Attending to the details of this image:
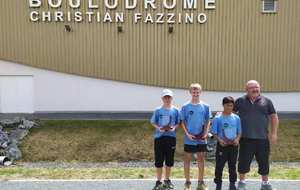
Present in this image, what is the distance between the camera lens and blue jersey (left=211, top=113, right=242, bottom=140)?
27.9 feet

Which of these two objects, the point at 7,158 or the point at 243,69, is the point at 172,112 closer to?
the point at 7,158

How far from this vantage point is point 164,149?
9031 millimetres

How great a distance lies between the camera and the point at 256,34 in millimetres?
22984

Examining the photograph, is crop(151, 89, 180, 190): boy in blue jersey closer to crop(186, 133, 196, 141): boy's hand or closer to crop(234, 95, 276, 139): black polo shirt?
crop(186, 133, 196, 141): boy's hand

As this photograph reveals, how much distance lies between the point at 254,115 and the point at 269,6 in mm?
15395

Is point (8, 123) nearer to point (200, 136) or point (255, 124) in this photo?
point (200, 136)

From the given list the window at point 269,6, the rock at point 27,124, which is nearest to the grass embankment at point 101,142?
the rock at point 27,124

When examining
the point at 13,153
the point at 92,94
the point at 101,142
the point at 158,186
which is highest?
the point at 158,186

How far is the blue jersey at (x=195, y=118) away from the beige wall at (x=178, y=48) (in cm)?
1444

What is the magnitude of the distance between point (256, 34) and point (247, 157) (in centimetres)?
1496

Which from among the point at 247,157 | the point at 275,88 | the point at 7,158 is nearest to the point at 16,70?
the point at 7,158

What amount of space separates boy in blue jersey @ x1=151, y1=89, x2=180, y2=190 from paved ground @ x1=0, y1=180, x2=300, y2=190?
1.50 feet

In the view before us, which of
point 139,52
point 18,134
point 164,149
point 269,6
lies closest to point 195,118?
point 164,149

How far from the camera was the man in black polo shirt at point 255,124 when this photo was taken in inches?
339
